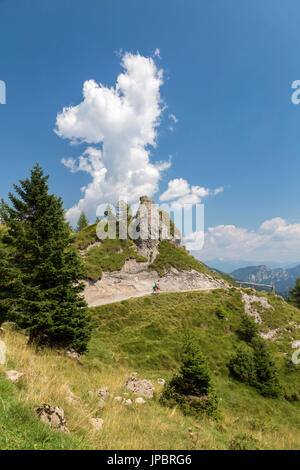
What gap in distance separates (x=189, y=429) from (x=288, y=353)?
20773 mm

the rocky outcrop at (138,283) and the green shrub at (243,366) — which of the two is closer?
the green shrub at (243,366)

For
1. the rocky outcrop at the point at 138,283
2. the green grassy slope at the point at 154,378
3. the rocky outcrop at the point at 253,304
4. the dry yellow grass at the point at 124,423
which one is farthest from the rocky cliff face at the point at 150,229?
the dry yellow grass at the point at 124,423

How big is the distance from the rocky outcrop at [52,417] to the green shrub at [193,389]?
5.95m

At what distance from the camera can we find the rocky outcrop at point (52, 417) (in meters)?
4.30

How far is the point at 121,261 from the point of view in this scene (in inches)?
1364

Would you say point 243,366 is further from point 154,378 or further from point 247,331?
point 154,378

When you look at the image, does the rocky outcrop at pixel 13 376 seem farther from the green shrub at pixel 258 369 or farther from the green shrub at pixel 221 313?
the green shrub at pixel 221 313

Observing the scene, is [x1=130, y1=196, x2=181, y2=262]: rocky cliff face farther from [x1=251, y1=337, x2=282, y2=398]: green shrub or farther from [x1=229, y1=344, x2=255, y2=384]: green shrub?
[x1=251, y1=337, x2=282, y2=398]: green shrub

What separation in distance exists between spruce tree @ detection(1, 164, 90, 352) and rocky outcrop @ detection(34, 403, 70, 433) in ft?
22.7

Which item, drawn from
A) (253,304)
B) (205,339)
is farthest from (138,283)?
(253,304)

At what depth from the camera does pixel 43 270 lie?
11.5 metres

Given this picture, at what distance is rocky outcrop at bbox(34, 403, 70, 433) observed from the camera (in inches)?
169
